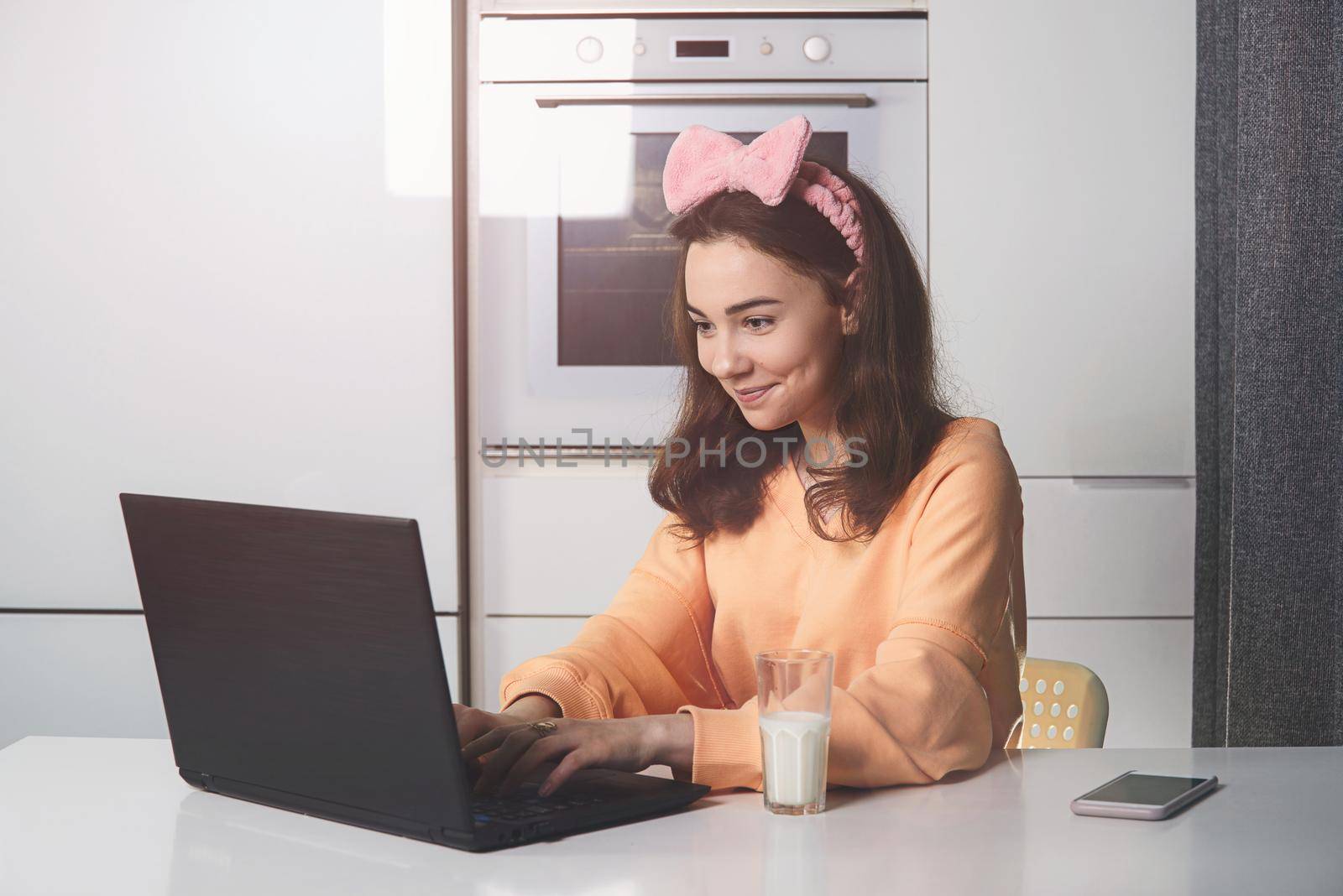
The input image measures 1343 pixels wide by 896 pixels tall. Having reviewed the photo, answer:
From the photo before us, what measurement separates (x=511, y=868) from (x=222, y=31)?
69.2 inches

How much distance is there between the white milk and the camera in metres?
0.85

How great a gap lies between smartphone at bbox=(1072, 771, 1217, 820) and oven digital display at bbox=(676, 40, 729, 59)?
146 cm

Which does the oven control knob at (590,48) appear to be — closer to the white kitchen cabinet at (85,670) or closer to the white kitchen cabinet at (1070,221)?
the white kitchen cabinet at (1070,221)

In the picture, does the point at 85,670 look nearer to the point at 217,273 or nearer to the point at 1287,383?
the point at 217,273

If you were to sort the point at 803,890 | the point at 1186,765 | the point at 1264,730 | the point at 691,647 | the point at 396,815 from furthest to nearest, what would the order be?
the point at 1264,730 < the point at 691,647 < the point at 1186,765 < the point at 396,815 < the point at 803,890

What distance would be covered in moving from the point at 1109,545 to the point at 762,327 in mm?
1092

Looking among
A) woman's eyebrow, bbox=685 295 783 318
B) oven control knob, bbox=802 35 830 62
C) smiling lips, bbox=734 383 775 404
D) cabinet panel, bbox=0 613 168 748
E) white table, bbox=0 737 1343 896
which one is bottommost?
cabinet panel, bbox=0 613 168 748

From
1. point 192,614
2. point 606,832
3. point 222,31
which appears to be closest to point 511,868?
point 606,832

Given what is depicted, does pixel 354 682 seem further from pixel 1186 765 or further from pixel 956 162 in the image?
pixel 956 162

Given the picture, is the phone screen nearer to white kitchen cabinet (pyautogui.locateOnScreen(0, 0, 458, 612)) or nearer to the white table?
the white table

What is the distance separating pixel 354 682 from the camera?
0.80 meters

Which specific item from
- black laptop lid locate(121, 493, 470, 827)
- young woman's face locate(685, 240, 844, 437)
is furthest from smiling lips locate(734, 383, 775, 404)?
black laptop lid locate(121, 493, 470, 827)

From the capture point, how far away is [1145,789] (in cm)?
90

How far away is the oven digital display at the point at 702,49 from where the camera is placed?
6.83 feet
